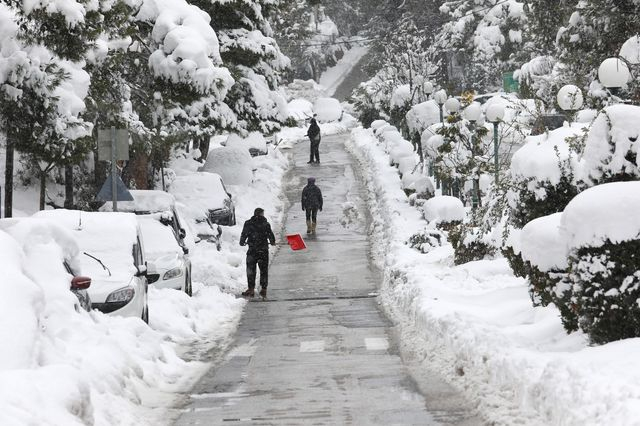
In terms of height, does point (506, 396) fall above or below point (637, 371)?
below

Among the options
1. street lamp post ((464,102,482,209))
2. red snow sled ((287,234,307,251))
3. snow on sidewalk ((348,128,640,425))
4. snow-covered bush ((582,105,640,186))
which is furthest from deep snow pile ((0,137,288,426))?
red snow sled ((287,234,307,251))

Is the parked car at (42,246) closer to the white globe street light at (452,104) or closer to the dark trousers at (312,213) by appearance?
the white globe street light at (452,104)

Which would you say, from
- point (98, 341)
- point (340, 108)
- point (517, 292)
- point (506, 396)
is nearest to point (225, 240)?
point (517, 292)

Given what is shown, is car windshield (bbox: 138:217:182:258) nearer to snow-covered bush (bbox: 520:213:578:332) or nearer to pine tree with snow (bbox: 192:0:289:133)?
snow-covered bush (bbox: 520:213:578:332)

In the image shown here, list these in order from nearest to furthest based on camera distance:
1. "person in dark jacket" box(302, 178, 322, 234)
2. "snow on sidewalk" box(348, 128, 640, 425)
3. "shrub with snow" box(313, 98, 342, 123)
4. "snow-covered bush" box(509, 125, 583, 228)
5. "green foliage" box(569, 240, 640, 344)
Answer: "snow on sidewalk" box(348, 128, 640, 425) < "green foliage" box(569, 240, 640, 344) < "snow-covered bush" box(509, 125, 583, 228) < "person in dark jacket" box(302, 178, 322, 234) < "shrub with snow" box(313, 98, 342, 123)

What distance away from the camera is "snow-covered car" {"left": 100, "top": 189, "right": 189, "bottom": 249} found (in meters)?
20.9

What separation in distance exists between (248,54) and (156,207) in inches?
485

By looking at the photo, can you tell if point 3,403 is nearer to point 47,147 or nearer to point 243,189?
point 47,147

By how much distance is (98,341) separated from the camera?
37.9ft

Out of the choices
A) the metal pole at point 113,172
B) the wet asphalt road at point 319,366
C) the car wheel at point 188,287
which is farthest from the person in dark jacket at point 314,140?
the metal pole at point 113,172

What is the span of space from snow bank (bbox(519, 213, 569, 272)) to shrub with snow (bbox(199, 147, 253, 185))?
2799 centimetres

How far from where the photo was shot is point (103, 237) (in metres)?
16.2

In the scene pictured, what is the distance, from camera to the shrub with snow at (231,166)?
39375mm

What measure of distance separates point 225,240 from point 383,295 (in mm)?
9559
